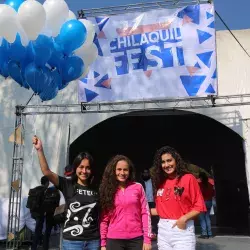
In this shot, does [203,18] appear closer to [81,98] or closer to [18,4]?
[81,98]

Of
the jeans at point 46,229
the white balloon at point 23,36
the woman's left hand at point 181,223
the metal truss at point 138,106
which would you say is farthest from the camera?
the metal truss at point 138,106

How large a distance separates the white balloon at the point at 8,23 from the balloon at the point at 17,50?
0.16ft

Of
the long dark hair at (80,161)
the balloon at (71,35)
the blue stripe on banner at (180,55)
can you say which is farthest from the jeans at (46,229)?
the blue stripe on banner at (180,55)

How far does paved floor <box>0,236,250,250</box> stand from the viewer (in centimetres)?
638

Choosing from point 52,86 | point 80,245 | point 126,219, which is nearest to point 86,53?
point 52,86

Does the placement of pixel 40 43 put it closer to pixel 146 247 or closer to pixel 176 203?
pixel 176 203

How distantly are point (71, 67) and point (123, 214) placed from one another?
2.28 m

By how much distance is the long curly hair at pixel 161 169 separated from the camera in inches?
110

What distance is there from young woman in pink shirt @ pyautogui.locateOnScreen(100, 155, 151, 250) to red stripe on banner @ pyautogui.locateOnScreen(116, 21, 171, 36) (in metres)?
4.60

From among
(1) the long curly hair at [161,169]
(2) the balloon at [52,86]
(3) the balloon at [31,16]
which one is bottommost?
(1) the long curly hair at [161,169]

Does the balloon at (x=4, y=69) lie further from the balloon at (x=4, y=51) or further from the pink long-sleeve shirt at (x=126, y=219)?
the pink long-sleeve shirt at (x=126, y=219)

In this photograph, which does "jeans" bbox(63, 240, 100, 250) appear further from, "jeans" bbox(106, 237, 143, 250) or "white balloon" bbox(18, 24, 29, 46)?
"white balloon" bbox(18, 24, 29, 46)

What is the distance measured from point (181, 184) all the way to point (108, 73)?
465cm

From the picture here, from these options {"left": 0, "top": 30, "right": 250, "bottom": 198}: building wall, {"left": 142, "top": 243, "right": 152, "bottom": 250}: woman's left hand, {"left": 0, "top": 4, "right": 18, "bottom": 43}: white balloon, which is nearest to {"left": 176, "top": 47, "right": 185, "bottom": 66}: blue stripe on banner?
{"left": 0, "top": 30, "right": 250, "bottom": 198}: building wall
